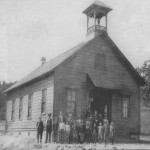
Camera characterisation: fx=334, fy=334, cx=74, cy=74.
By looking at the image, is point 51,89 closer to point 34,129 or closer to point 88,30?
point 34,129

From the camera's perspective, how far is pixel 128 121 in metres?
26.6

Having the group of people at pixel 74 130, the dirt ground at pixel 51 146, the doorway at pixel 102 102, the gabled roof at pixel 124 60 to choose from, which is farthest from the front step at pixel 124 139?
the dirt ground at pixel 51 146

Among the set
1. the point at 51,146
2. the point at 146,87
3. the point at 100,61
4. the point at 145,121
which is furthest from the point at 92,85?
the point at 146,87

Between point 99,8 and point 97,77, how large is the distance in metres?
5.46

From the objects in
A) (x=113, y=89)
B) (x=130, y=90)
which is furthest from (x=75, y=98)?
(x=130, y=90)

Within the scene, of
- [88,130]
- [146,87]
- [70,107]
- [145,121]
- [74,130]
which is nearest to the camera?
[74,130]

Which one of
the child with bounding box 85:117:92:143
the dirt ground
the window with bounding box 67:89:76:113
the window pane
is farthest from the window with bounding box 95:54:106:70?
the dirt ground

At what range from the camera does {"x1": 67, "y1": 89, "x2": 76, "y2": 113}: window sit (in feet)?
79.0

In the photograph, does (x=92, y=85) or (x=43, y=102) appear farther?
(x=43, y=102)

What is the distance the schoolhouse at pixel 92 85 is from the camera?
24.0m

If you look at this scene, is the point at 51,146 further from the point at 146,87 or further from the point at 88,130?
the point at 146,87

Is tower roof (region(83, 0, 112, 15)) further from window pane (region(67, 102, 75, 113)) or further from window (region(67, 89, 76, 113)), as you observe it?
window pane (region(67, 102, 75, 113))

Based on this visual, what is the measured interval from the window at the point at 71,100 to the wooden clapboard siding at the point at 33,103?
1.33 metres

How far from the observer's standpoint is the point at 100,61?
85.4 ft
